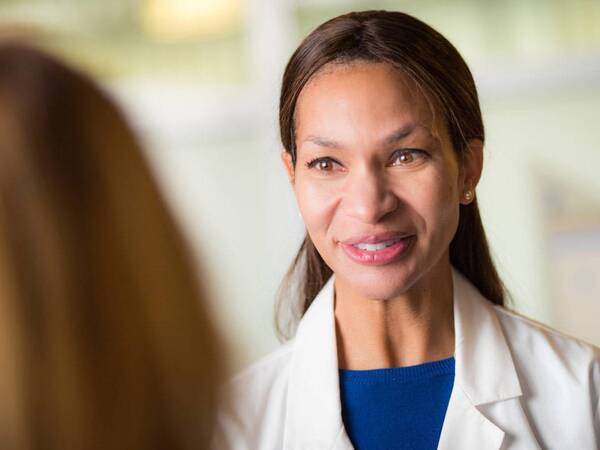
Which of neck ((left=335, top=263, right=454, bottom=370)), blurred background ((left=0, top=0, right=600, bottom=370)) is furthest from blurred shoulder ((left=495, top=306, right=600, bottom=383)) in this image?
blurred background ((left=0, top=0, right=600, bottom=370))

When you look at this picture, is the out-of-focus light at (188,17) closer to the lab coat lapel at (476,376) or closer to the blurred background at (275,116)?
the blurred background at (275,116)

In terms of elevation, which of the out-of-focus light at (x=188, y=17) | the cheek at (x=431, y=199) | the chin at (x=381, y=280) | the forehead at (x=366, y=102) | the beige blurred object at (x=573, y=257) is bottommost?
the beige blurred object at (x=573, y=257)

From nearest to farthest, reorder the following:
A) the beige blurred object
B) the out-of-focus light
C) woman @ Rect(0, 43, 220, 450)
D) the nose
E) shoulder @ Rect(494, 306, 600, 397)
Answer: woman @ Rect(0, 43, 220, 450)
the nose
shoulder @ Rect(494, 306, 600, 397)
the beige blurred object
the out-of-focus light

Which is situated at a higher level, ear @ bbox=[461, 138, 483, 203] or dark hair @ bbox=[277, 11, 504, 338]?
dark hair @ bbox=[277, 11, 504, 338]

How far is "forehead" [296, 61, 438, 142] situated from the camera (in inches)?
56.0

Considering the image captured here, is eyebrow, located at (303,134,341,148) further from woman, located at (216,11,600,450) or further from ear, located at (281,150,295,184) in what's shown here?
ear, located at (281,150,295,184)

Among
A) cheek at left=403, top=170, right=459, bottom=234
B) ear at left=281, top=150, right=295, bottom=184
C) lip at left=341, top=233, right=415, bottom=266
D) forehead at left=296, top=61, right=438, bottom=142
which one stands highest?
forehead at left=296, top=61, right=438, bottom=142

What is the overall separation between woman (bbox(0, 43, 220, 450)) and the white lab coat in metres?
0.62

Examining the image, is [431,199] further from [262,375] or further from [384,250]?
[262,375]

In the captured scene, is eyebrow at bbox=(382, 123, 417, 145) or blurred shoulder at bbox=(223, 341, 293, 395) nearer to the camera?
eyebrow at bbox=(382, 123, 417, 145)

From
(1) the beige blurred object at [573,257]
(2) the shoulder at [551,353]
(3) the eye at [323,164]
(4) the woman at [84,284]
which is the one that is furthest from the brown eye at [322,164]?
(1) the beige blurred object at [573,257]

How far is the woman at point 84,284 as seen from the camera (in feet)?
2.60

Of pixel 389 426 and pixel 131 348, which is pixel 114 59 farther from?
pixel 131 348

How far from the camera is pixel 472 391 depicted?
148 cm
